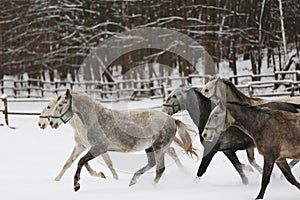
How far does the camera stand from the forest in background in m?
24.8

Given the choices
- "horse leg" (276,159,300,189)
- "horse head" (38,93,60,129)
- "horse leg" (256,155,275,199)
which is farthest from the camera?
"horse head" (38,93,60,129)

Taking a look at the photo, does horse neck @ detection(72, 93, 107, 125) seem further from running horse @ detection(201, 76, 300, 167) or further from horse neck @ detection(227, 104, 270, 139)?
horse neck @ detection(227, 104, 270, 139)

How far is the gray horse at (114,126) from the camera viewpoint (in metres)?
6.33

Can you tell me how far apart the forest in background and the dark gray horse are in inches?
688

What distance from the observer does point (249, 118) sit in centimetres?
549

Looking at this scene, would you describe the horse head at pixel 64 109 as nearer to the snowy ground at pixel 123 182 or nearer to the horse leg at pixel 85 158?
the horse leg at pixel 85 158

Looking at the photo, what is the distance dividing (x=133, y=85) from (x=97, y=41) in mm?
3848

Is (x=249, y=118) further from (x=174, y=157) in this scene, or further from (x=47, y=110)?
(x=47, y=110)

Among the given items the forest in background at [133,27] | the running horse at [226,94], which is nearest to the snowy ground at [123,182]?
the running horse at [226,94]

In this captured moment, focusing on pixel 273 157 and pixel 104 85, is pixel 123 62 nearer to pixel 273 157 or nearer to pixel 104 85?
pixel 104 85

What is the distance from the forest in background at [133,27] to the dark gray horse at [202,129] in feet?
57.3

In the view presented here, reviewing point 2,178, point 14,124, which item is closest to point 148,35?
point 14,124

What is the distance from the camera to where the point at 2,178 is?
742 centimetres

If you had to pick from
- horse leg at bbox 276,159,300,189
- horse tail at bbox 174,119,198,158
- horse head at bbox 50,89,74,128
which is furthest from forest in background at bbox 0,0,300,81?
horse leg at bbox 276,159,300,189
